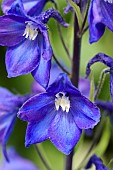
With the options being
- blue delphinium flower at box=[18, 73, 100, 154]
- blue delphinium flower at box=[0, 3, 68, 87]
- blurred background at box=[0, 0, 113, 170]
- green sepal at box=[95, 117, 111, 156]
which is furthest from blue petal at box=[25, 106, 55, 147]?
blurred background at box=[0, 0, 113, 170]

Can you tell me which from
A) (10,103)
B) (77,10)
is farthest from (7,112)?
(77,10)

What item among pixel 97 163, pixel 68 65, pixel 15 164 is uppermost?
pixel 97 163

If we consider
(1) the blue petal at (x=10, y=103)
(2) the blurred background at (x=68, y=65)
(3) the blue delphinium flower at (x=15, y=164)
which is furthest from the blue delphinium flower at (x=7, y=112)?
(2) the blurred background at (x=68, y=65)

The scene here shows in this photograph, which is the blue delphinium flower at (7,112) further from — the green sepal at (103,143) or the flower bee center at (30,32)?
the green sepal at (103,143)

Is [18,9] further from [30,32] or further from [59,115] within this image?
[59,115]

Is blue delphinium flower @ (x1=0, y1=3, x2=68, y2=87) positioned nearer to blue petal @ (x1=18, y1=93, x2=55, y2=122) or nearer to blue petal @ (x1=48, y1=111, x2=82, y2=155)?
blue petal @ (x1=18, y1=93, x2=55, y2=122)

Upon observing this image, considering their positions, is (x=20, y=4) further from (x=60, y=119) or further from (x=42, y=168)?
(x=42, y=168)
